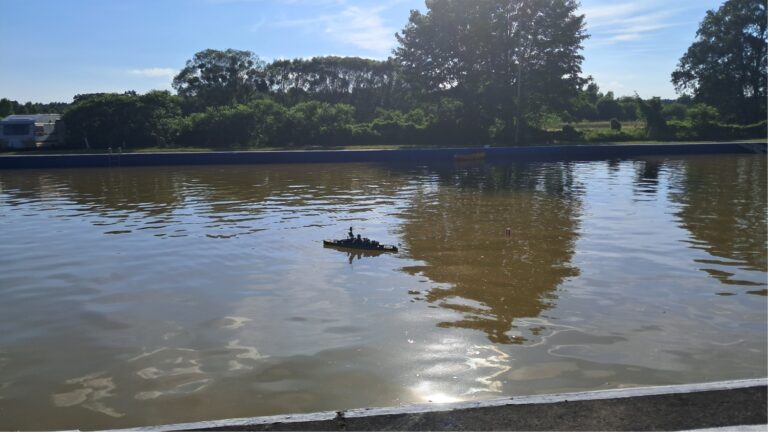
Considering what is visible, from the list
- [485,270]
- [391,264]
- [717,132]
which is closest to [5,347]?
[391,264]

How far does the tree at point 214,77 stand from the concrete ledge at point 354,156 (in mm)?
26832

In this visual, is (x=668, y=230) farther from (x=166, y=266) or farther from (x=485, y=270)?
(x=166, y=266)

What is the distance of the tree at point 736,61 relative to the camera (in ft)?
188

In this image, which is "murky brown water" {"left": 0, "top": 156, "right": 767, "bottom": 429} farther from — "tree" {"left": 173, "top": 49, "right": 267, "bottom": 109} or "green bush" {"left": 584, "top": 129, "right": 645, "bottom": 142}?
"tree" {"left": 173, "top": 49, "right": 267, "bottom": 109}

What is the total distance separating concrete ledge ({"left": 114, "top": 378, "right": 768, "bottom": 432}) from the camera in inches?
176

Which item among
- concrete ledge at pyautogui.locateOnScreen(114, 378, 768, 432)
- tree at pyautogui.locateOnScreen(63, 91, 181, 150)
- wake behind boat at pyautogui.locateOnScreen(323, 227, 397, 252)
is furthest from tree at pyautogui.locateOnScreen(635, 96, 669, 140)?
concrete ledge at pyautogui.locateOnScreen(114, 378, 768, 432)

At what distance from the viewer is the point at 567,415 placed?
4605mm

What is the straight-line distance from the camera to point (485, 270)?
1111cm

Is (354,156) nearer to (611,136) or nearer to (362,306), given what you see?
(611,136)

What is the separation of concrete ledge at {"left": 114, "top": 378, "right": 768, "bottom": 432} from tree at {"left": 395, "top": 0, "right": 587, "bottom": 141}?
45.9 m

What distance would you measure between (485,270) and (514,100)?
4057cm

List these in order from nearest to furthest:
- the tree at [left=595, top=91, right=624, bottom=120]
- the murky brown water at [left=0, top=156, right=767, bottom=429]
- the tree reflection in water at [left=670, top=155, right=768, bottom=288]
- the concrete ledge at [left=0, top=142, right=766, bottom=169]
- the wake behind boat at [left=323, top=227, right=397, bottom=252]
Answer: the murky brown water at [left=0, top=156, right=767, bottom=429] < the tree reflection in water at [left=670, top=155, right=768, bottom=288] < the wake behind boat at [left=323, top=227, right=397, bottom=252] < the concrete ledge at [left=0, top=142, right=766, bottom=169] < the tree at [left=595, top=91, right=624, bottom=120]

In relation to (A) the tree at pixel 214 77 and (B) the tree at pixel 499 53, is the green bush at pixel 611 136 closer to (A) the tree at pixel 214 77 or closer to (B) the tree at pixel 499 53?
(B) the tree at pixel 499 53

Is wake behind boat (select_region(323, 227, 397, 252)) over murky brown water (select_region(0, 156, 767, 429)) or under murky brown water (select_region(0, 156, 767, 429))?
over
